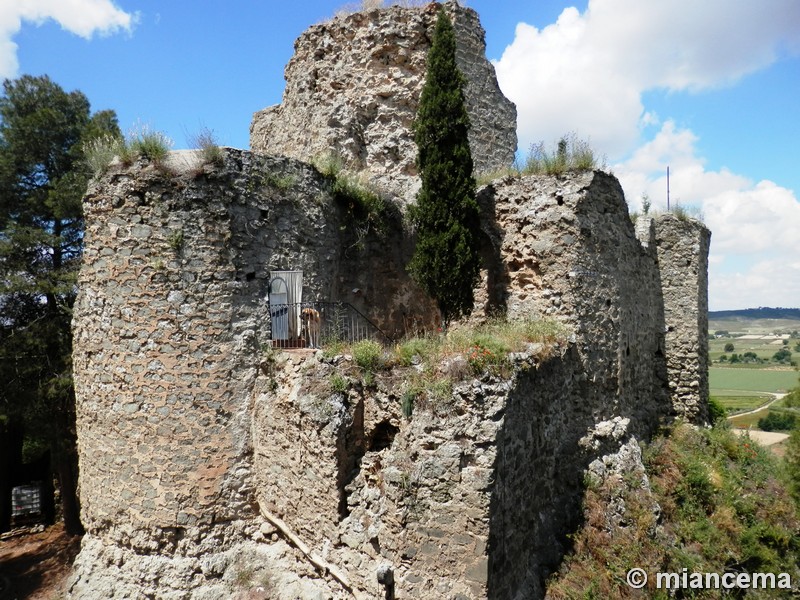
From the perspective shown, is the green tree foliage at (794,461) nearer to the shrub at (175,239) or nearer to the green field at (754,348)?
the shrub at (175,239)

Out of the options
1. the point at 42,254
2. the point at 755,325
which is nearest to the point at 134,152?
the point at 42,254

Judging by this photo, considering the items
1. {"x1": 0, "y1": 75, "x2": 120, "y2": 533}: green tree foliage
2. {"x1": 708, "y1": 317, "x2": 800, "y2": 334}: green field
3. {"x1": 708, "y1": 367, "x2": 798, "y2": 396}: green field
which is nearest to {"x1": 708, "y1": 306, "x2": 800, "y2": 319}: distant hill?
{"x1": 708, "y1": 317, "x2": 800, "y2": 334}: green field

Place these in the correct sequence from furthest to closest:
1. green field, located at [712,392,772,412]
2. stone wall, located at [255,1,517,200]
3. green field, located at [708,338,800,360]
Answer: green field, located at [708,338,800,360] < green field, located at [712,392,772,412] < stone wall, located at [255,1,517,200]

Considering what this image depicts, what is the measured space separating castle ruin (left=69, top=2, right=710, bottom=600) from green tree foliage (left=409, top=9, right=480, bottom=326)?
0.64m

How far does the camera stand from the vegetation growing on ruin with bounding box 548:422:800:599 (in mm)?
8094

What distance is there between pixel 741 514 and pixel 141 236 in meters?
12.3

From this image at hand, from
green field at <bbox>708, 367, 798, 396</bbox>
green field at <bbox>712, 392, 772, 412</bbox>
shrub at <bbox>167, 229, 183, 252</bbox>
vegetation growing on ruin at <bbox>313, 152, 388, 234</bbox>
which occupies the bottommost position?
green field at <bbox>712, 392, 772, 412</bbox>

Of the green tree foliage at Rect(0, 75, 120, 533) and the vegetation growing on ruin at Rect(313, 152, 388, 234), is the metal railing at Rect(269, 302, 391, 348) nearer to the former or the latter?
the vegetation growing on ruin at Rect(313, 152, 388, 234)

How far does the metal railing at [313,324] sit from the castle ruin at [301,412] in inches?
10.9

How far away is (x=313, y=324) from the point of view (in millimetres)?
9977

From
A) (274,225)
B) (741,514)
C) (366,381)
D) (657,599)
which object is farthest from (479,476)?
(741,514)

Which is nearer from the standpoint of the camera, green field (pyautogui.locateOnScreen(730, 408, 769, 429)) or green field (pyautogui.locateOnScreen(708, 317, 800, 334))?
green field (pyautogui.locateOnScreen(730, 408, 769, 429))

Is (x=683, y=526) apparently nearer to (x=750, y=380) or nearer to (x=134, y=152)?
(x=134, y=152)

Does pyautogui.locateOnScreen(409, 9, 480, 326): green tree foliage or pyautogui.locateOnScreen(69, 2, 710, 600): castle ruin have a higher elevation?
pyautogui.locateOnScreen(409, 9, 480, 326): green tree foliage
